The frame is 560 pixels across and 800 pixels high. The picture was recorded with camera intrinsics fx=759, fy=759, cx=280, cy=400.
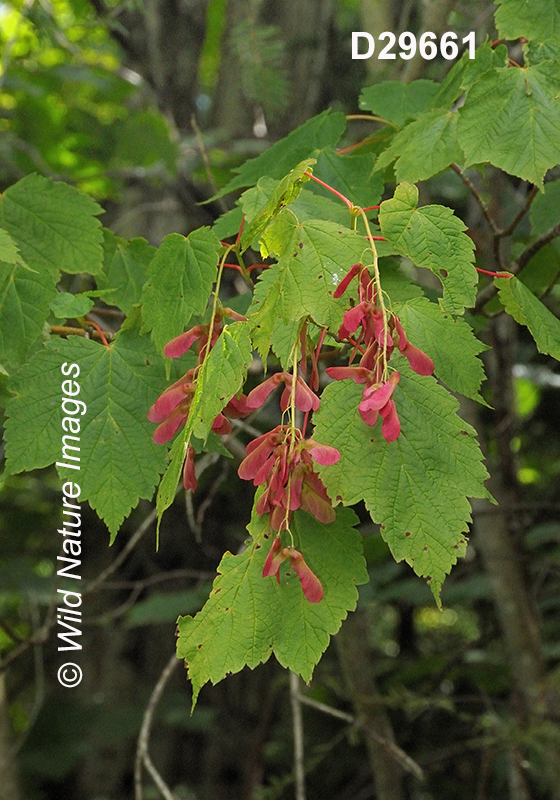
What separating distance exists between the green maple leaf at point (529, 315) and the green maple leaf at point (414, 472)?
0.17 metres

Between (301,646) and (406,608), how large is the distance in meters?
2.83

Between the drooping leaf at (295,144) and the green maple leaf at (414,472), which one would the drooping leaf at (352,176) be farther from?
the green maple leaf at (414,472)

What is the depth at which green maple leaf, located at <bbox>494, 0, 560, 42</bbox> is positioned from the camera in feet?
3.82

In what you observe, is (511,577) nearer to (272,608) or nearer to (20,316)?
(272,608)

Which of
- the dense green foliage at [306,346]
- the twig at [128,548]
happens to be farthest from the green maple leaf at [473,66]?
the twig at [128,548]

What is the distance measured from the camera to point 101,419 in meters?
1.11

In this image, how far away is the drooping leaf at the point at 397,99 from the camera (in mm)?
1359

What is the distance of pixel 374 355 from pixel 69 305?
1.74ft

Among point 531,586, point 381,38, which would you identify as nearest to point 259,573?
point 531,586

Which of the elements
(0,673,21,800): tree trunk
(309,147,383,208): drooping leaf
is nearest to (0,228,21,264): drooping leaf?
(309,147,383,208): drooping leaf

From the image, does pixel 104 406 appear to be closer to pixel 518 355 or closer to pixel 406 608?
pixel 518 355

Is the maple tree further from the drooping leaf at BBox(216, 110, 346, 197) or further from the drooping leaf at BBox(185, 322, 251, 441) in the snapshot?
the drooping leaf at BBox(216, 110, 346, 197)

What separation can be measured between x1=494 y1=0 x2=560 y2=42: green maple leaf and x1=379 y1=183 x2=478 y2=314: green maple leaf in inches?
16.7

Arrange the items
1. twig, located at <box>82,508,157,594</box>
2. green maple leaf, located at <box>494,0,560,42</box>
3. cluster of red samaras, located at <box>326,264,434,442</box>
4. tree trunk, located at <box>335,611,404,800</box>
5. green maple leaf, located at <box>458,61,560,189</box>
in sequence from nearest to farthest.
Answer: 1. cluster of red samaras, located at <box>326,264,434,442</box>
2. green maple leaf, located at <box>458,61,560,189</box>
3. green maple leaf, located at <box>494,0,560,42</box>
4. twig, located at <box>82,508,157,594</box>
5. tree trunk, located at <box>335,611,404,800</box>
